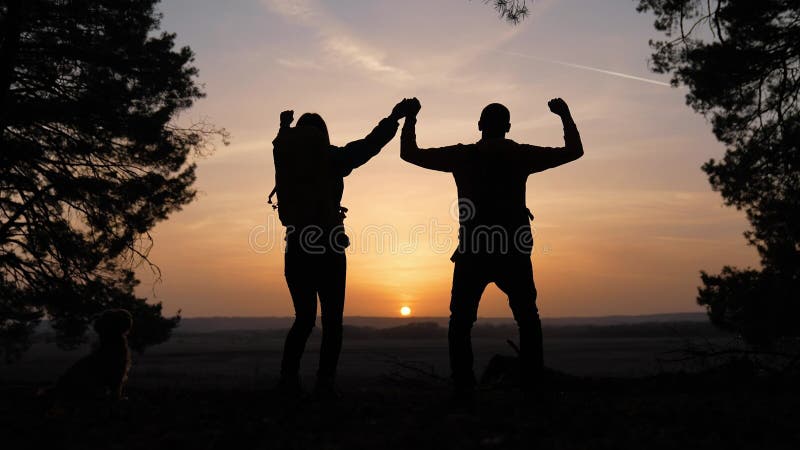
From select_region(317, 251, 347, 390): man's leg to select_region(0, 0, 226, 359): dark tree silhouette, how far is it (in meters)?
7.47

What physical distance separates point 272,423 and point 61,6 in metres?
8.79

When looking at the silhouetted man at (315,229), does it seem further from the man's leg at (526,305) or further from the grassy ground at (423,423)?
the man's leg at (526,305)

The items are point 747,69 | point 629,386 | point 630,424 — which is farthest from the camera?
point 747,69

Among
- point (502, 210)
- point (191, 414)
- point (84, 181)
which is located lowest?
point (191, 414)

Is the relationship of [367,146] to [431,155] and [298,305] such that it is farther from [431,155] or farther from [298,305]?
[298,305]

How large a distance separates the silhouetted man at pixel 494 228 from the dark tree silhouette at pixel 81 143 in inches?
314

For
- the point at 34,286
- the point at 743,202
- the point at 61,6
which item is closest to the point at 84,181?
the point at 34,286

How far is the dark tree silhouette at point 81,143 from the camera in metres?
10.3

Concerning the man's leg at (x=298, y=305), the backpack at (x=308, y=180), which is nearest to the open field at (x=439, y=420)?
the man's leg at (x=298, y=305)

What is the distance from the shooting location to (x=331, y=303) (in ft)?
16.2

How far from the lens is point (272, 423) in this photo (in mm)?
4016

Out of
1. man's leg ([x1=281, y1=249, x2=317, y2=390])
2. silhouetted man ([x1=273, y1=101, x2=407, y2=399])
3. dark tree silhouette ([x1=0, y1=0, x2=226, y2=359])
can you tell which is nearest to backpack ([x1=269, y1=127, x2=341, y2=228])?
silhouetted man ([x1=273, y1=101, x2=407, y2=399])

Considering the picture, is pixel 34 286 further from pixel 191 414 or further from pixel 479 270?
pixel 479 270

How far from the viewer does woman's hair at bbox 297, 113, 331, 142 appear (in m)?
5.16
